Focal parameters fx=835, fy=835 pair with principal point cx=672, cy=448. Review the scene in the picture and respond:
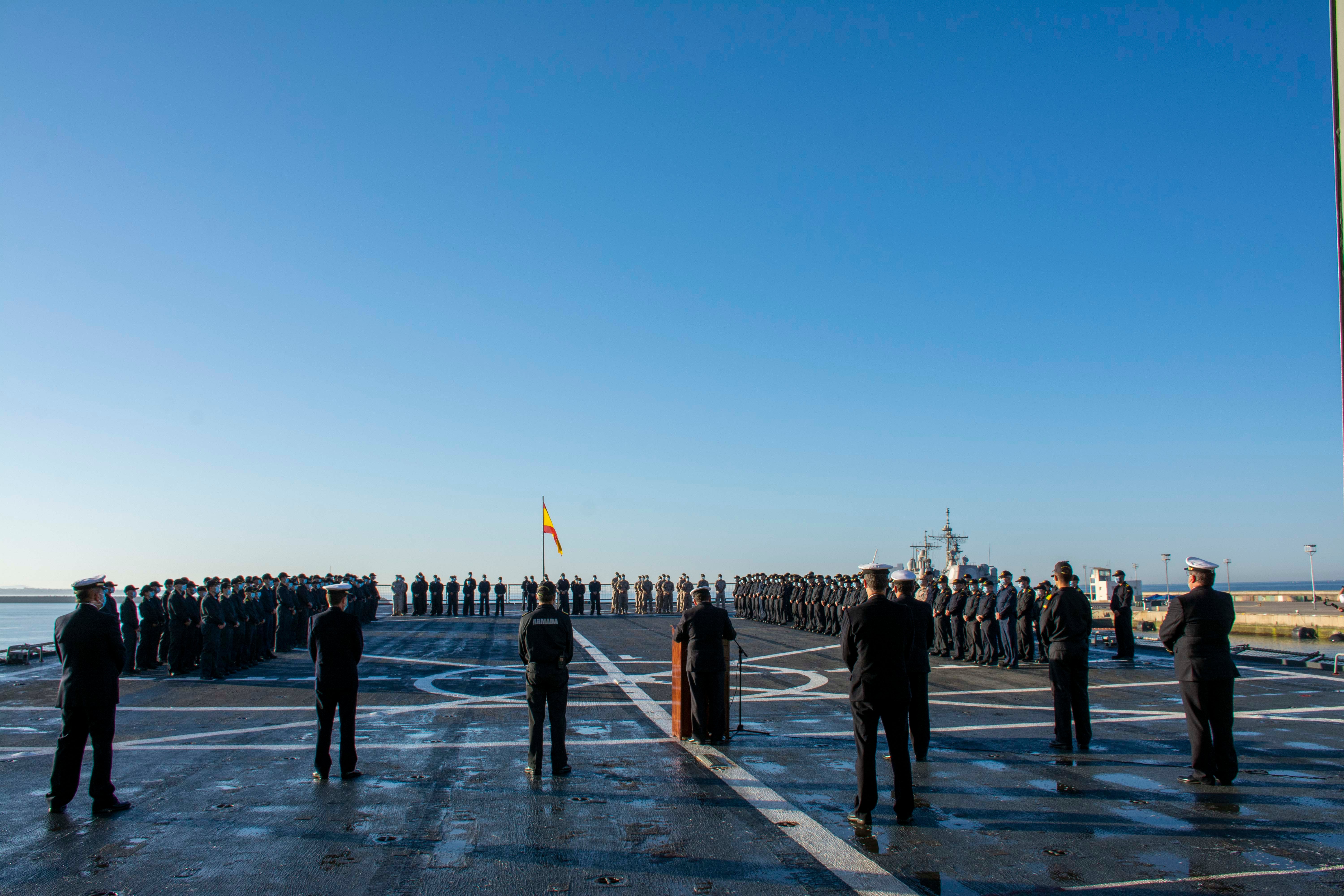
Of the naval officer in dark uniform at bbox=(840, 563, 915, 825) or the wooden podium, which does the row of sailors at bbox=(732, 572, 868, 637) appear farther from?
the naval officer in dark uniform at bbox=(840, 563, 915, 825)

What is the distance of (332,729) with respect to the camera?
7996 mm

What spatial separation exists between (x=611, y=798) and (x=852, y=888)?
272 centimetres

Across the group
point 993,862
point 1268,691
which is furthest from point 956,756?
point 1268,691

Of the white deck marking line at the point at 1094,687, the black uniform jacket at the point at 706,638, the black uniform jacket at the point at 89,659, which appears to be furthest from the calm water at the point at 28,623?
the white deck marking line at the point at 1094,687

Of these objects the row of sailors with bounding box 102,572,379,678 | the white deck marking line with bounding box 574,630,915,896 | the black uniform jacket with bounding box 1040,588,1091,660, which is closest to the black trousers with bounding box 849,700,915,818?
the white deck marking line with bounding box 574,630,915,896

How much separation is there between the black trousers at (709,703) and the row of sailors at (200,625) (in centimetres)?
1100

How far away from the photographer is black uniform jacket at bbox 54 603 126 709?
7191 mm

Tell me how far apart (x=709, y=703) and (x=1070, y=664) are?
13.2 feet

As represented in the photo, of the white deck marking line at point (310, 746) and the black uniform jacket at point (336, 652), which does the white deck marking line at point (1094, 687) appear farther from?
the black uniform jacket at point (336, 652)

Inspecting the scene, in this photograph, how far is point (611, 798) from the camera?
23.5 ft

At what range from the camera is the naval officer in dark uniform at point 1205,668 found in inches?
302

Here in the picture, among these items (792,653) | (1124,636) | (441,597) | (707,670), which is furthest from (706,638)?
(441,597)

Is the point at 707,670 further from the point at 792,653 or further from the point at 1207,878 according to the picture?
the point at 792,653

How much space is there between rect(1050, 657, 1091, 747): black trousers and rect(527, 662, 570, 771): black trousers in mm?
5291
